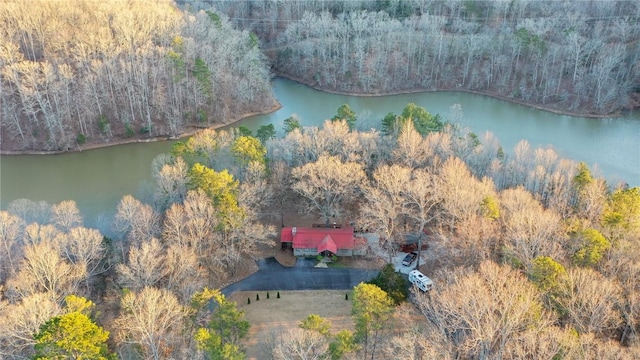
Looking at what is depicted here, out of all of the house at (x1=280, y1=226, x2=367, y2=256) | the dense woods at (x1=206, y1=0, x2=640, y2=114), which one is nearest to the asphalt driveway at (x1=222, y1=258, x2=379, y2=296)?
the house at (x1=280, y1=226, x2=367, y2=256)

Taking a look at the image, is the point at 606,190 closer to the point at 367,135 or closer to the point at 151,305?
the point at 367,135

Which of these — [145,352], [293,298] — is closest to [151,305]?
[145,352]

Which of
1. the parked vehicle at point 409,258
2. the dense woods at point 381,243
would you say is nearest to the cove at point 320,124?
the dense woods at point 381,243

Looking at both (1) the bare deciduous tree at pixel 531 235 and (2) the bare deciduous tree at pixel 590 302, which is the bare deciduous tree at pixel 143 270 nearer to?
(1) the bare deciduous tree at pixel 531 235

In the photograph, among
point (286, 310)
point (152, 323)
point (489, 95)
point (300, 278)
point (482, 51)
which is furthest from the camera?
point (482, 51)

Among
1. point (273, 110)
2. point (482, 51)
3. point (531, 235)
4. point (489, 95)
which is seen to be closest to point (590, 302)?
point (531, 235)

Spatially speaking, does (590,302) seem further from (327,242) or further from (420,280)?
(327,242)
